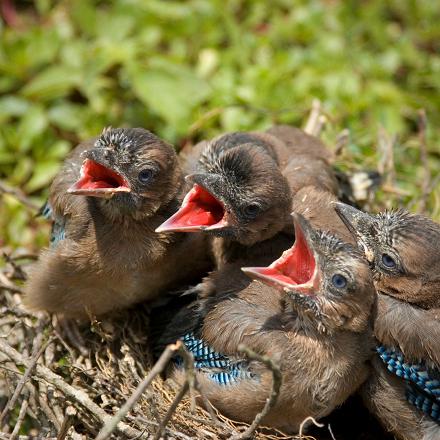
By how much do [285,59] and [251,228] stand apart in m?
2.69

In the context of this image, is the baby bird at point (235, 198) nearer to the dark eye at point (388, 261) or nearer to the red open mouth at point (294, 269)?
the red open mouth at point (294, 269)

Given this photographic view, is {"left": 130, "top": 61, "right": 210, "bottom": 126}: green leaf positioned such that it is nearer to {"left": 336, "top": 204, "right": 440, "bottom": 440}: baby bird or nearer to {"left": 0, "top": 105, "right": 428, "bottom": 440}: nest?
{"left": 0, "top": 105, "right": 428, "bottom": 440}: nest

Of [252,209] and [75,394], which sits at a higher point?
[252,209]

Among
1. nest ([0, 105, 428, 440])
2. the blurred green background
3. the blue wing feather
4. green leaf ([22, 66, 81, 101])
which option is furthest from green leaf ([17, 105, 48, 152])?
the blue wing feather

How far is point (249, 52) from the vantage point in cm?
607

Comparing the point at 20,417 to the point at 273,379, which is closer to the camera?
the point at 273,379

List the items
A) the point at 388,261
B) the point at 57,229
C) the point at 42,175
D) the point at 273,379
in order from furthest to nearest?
1. the point at 42,175
2. the point at 57,229
3. the point at 388,261
4. the point at 273,379

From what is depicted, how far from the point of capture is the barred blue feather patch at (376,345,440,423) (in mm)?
3266

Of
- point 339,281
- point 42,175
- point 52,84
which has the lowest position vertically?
point 42,175

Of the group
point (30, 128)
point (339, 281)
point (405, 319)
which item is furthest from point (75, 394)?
point (30, 128)

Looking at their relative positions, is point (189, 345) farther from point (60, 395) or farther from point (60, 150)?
point (60, 150)

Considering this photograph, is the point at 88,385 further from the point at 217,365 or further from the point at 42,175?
the point at 42,175

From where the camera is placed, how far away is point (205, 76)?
229 inches

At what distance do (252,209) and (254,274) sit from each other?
45 centimetres
